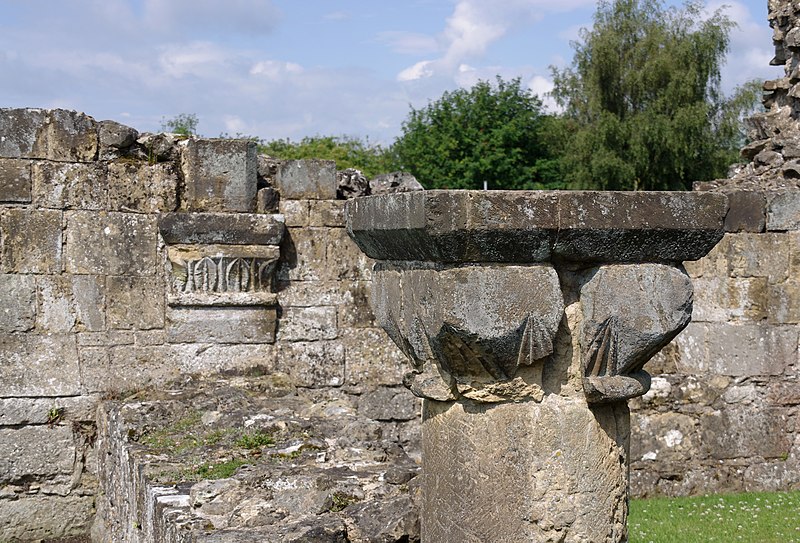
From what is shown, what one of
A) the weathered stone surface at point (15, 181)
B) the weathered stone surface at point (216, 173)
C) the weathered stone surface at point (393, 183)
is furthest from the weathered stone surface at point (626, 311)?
the weathered stone surface at point (393, 183)

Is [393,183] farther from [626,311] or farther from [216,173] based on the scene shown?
[626,311]

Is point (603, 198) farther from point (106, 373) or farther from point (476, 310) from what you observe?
point (106, 373)

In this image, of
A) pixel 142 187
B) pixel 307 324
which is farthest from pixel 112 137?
pixel 307 324

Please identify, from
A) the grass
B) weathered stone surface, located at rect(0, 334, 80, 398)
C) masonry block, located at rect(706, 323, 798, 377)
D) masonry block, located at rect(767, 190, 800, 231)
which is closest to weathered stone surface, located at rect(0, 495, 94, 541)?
weathered stone surface, located at rect(0, 334, 80, 398)

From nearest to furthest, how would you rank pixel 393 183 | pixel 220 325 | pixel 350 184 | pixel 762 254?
pixel 220 325 → pixel 350 184 → pixel 762 254 → pixel 393 183

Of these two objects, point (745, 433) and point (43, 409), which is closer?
point (43, 409)

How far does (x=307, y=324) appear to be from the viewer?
24.1 ft

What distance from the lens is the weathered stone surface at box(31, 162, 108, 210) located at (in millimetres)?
6656

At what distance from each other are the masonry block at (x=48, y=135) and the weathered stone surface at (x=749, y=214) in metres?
4.71

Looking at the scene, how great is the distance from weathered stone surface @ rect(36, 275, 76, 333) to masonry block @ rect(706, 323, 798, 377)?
4711 mm

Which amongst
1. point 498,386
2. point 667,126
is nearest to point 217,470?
point 498,386

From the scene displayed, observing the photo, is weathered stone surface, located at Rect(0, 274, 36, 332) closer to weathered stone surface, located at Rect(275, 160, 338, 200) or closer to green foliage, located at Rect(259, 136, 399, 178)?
weathered stone surface, located at Rect(275, 160, 338, 200)

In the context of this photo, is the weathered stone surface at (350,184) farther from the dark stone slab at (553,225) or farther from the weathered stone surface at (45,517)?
the dark stone slab at (553,225)

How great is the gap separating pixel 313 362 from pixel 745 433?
3365 millimetres
